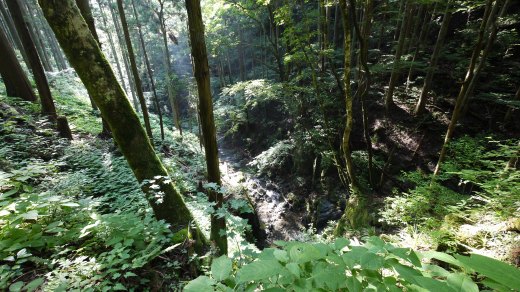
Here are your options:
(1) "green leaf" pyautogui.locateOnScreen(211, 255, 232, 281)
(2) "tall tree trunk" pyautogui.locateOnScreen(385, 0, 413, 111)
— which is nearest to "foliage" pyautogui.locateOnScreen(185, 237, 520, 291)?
(1) "green leaf" pyautogui.locateOnScreen(211, 255, 232, 281)

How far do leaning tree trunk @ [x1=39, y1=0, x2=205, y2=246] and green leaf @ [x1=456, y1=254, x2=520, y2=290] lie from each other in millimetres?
2889

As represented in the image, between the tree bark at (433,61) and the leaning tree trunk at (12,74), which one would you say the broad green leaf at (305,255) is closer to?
the tree bark at (433,61)

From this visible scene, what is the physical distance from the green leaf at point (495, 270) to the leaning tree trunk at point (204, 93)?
176cm

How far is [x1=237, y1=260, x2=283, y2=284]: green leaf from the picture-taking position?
2.97ft

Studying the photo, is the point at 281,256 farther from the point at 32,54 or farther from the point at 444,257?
the point at 32,54

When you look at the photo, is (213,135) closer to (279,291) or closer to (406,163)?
(279,291)

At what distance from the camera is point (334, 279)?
893 mm

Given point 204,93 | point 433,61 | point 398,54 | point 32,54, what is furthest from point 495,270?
point 32,54

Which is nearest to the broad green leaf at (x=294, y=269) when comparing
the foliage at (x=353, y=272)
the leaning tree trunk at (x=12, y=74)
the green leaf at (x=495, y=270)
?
the foliage at (x=353, y=272)

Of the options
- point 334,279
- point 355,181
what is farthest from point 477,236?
point 355,181

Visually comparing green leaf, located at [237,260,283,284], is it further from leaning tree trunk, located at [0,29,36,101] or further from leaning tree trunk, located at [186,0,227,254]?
leaning tree trunk, located at [0,29,36,101]

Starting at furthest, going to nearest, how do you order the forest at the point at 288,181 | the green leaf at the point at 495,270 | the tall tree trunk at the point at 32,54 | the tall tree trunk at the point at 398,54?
the tall tree trunk at the point at 398,54
the tall tree trunk at the point at 32,54
the forest at the point at 288,181
the green leaf at the point at 495,270

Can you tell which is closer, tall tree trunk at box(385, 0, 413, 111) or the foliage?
the foliage

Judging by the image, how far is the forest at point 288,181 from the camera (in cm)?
119
